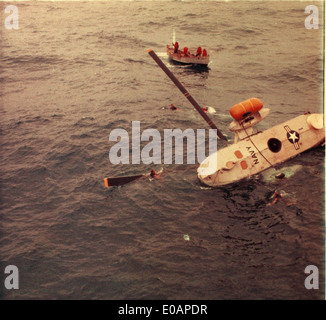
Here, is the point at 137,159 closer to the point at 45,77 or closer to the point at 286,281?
the point at 286,281

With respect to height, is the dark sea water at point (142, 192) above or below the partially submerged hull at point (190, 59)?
below

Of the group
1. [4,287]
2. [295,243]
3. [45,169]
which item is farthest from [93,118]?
[295,243]

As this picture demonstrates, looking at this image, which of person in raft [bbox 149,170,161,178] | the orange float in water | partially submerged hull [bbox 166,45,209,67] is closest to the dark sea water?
Result: person in raft [bbox 149,170,161,178]

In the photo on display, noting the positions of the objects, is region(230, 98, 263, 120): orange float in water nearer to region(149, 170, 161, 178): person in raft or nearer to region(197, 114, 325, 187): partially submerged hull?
region(197, 114, 325, 187): partially submerged hull

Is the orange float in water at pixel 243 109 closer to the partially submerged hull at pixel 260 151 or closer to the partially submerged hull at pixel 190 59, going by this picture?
the partially submerged hull at pixel 260 151

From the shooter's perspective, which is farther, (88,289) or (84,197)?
(84,197)

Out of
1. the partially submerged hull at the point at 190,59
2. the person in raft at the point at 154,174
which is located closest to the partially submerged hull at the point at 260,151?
the person in raft at the point at 154,174
